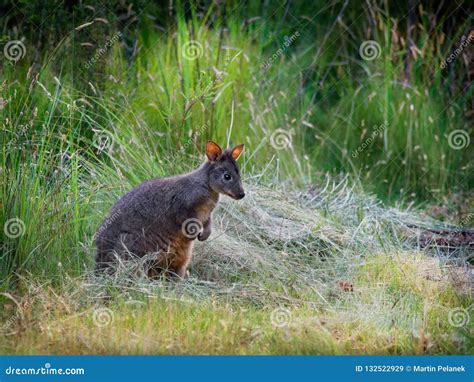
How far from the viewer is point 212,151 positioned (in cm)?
640

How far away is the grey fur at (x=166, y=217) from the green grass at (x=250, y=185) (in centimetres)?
23

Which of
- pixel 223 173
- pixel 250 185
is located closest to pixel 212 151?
pixel 223 173

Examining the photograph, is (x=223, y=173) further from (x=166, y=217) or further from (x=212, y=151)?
(x=166, y=217)

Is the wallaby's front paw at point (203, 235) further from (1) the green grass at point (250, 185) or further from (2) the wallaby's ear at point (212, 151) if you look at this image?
(2) the wallaby's ear at point (212, 151)

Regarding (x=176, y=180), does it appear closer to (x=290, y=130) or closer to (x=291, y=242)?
(x=291, y=242)

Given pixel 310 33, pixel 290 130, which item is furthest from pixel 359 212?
pixel 310 33

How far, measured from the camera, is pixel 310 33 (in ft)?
35.3

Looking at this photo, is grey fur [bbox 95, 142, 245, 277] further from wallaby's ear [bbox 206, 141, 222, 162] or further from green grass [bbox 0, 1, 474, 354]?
green grass [bbox 0, 1, 474, 354]

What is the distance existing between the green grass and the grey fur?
9.0 inches

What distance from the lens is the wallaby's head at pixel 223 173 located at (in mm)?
6348

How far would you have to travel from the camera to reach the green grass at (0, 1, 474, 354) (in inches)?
210

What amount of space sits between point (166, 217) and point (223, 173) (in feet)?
1.69

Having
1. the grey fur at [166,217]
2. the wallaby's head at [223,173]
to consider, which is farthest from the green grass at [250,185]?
the wallaby's head at [223,173]

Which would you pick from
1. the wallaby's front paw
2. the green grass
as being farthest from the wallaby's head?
the green grass
